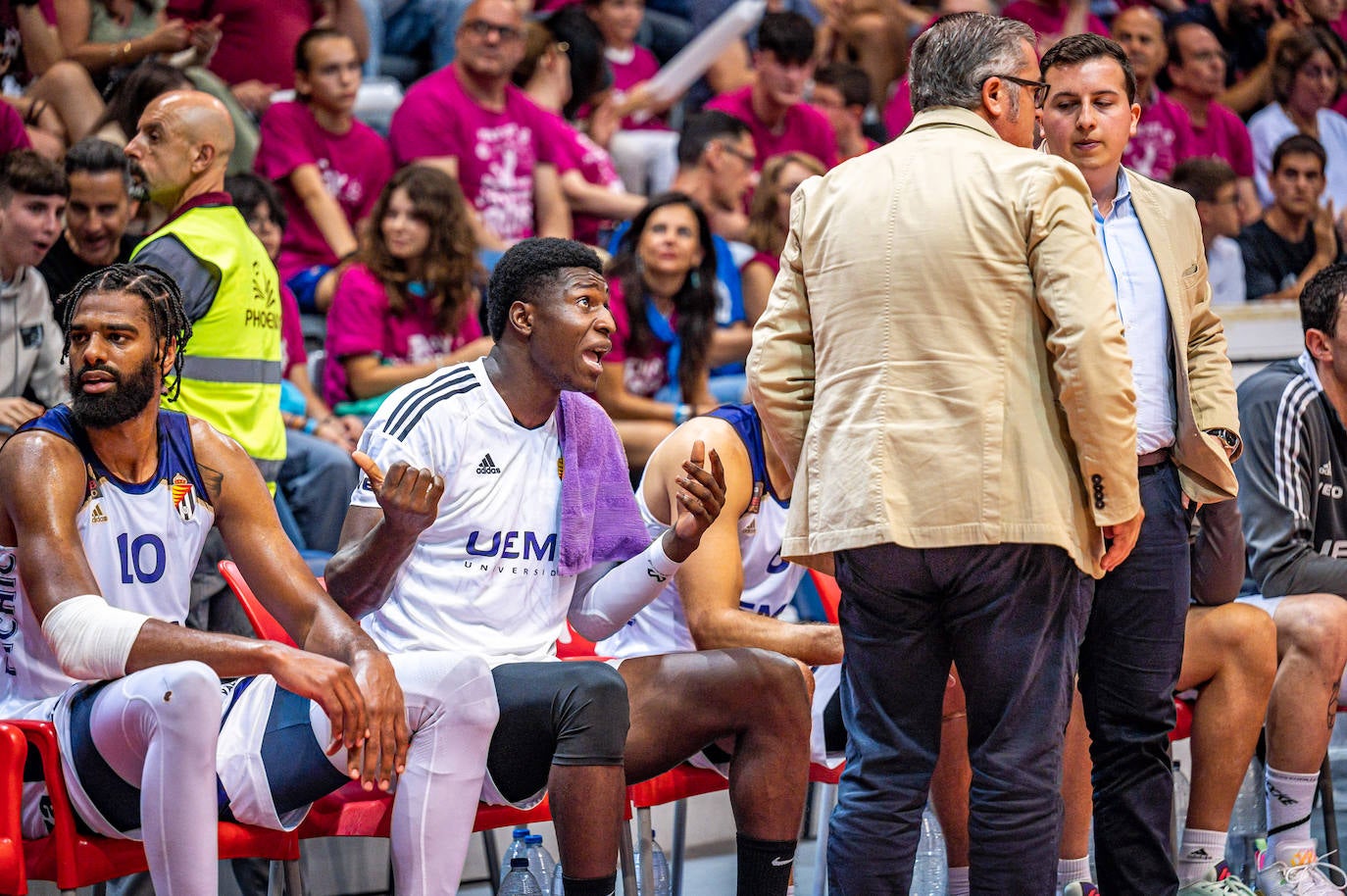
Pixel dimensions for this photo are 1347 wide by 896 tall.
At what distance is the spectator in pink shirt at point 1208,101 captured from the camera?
27.1 feet

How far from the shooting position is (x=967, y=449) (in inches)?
99.9

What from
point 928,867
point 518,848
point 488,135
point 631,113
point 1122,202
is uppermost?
point 631,113

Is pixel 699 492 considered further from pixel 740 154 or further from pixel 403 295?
pixel 740 154

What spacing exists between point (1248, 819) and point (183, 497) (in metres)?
2.69

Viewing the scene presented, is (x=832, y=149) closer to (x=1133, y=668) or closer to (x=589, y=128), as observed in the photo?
(x=589, y=128)

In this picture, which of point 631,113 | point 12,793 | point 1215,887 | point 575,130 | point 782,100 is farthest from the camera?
point 631,113

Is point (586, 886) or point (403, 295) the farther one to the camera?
point (403, 295)

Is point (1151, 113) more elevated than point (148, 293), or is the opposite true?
point (1151, 113)

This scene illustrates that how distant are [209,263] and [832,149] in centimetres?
411

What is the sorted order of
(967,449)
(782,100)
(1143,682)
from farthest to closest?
1. (782,100)
2. (1143,682)
3. (967,449)

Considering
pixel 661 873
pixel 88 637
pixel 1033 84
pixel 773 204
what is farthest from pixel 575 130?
pixel 88 637

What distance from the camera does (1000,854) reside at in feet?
8.49

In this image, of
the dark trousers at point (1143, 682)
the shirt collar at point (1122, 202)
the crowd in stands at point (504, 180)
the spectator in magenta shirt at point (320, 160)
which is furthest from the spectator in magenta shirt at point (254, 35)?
the dark trousers at point (1143, 682)

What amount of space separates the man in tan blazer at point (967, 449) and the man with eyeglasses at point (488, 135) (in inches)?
146
